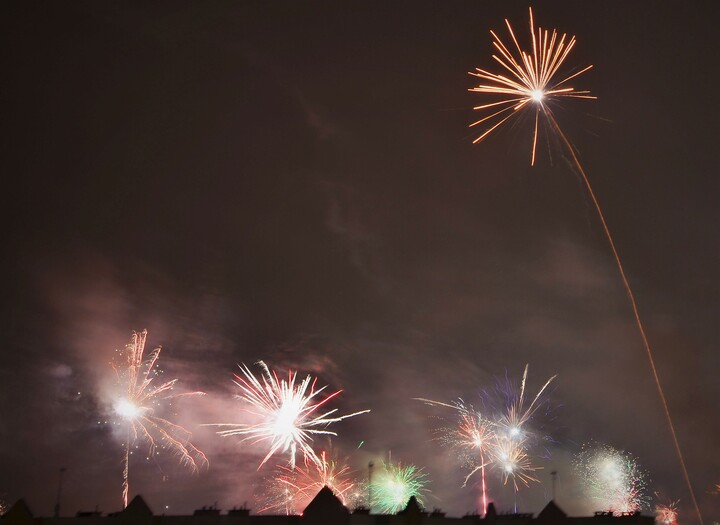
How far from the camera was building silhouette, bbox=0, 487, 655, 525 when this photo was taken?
61250 millimetres

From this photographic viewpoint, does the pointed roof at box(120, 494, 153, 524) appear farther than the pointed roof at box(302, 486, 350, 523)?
No

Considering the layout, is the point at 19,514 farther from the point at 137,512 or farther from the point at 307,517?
the point at 307,517

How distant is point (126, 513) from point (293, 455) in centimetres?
1557

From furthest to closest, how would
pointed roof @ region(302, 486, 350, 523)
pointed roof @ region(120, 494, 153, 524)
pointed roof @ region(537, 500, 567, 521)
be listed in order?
pointed roof @ region(537, 500, 567, 521) < pointed roof @ region(302, 486, 350, 523) < pointed roof @ region(120, 494, 153, 524)

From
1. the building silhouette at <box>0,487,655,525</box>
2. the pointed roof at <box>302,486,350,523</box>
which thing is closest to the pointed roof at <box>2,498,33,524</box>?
the building silhouette at <box>0,487,655,525</box>

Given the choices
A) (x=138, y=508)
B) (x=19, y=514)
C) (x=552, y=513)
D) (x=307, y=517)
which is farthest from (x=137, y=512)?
(x=552, y=513)

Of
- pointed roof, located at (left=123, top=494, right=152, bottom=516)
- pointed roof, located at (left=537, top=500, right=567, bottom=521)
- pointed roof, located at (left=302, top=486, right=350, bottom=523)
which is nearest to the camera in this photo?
pointed roof, located at (left=123, top=494, right=152, bottom=516)

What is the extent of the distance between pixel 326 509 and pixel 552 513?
22872mm

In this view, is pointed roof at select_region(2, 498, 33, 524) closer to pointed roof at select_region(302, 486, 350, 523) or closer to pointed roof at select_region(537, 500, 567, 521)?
pointed roof at select_region(302, 486, 350, 523)

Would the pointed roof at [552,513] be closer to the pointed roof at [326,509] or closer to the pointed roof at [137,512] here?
the pointed roof at [326,509]

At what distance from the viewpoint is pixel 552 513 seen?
2803 inches

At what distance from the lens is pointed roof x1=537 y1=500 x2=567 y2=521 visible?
71.0m

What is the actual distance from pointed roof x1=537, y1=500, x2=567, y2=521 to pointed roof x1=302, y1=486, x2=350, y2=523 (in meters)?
20.0

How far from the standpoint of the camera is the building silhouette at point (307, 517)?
61250mm
